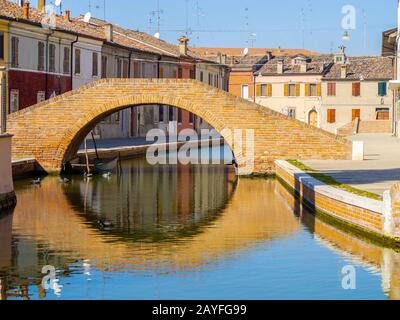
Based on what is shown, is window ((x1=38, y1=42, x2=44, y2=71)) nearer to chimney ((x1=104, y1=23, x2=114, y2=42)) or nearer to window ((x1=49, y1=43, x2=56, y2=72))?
window ((x1=49, y1=43, x2=56, y2=72))

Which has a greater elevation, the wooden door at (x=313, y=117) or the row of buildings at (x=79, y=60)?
the row of buildings at (x=79, y=60)

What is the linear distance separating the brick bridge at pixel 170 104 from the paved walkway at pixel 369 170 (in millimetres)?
1215

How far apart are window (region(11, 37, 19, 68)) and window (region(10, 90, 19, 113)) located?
128cm

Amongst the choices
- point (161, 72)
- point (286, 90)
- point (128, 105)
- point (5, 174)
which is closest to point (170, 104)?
point (128, 105)

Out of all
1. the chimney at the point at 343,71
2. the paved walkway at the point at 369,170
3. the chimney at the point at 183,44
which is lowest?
the paved walkway at the point at 369,170

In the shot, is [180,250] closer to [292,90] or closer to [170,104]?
[170,104]

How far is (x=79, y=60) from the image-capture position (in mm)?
59594

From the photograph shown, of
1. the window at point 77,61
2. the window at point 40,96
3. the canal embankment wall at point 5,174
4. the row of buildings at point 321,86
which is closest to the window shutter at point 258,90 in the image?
the row of buildings at point 321,86

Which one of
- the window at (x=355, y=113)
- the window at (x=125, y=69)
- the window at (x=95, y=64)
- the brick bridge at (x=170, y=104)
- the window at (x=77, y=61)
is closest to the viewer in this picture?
the brick bridge at (x=170, y=104)

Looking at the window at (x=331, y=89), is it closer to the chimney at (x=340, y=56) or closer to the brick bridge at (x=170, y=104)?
the chimney at (x=340, y=56)

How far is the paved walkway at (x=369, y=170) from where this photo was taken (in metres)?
28.2

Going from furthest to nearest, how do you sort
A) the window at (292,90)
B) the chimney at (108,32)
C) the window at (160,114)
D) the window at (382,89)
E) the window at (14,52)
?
the window at (292,90) → the window at (382,89) → the window at (160,114) → the chimney at (108,32) → the window at (14,52)

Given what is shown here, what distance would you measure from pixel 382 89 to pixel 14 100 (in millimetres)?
48236

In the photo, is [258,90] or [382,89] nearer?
[382,89]
